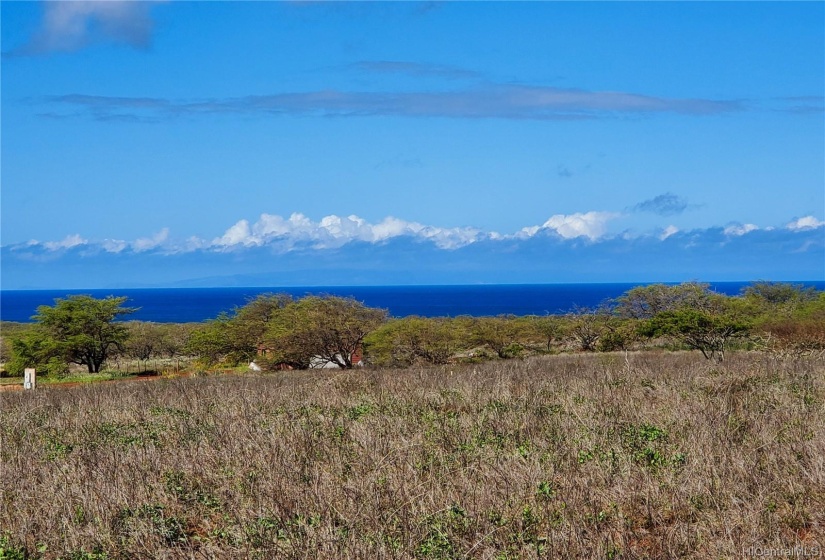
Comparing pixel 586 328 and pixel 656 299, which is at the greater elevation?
pixel 656 299

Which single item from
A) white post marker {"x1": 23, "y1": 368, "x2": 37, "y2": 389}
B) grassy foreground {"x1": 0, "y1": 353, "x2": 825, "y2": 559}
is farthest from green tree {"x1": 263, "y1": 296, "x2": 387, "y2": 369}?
grassy foreground {"x1": 0, "y1": 353, "x2": 825, "y2": 559}

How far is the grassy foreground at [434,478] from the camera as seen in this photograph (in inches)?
235

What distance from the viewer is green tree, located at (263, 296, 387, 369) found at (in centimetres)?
3500

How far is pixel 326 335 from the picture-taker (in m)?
35.1

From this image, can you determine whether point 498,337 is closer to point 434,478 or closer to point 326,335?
point 326,335

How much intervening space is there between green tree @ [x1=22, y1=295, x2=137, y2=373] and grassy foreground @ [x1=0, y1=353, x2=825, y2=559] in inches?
1288

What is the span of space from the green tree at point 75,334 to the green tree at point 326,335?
12.8m

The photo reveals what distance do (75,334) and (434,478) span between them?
134ft

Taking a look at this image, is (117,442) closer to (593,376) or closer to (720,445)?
(720,445)

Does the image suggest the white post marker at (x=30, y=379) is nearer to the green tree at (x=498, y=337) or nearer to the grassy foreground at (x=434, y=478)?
the grassy foreground at (x=434, y=478)

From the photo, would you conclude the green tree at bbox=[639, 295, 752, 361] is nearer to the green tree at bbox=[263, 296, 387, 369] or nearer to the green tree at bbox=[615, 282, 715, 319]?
the green tree at bbox=[263, 296, 387, 369]

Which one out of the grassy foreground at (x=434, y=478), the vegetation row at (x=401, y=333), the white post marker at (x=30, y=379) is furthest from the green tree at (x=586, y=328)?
the grassy foreground at (x=434, y=478)

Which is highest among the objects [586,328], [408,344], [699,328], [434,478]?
[434,478]

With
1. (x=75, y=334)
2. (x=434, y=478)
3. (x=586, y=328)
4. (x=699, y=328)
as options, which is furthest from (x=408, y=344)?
(x=434, y=478)
